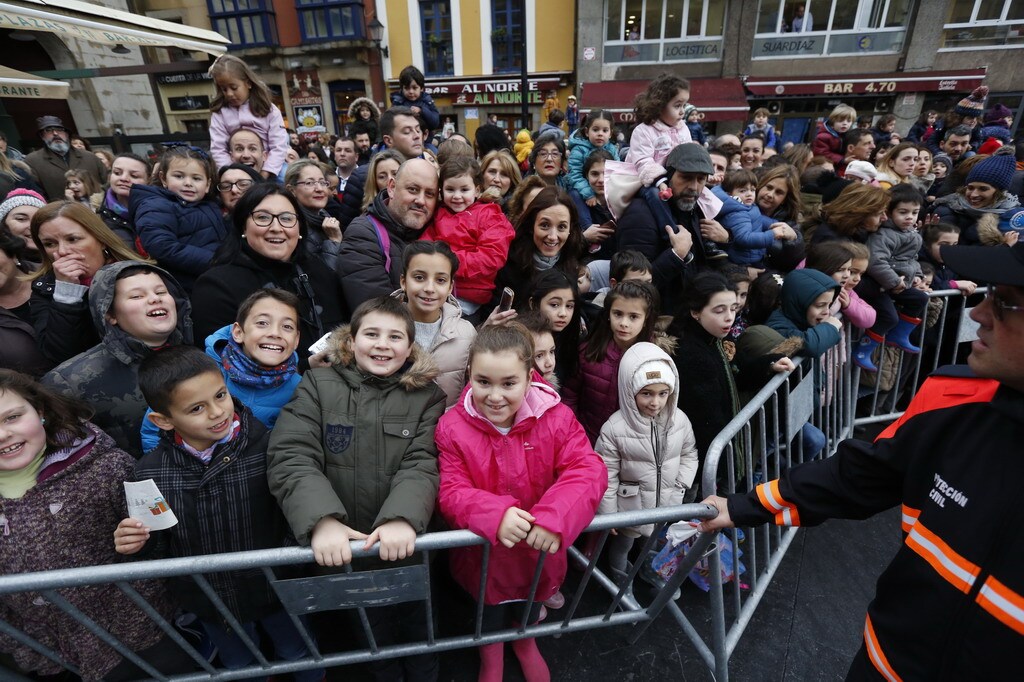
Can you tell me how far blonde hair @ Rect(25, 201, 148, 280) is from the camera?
2.38 meters

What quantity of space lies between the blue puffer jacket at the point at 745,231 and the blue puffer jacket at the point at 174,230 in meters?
3.82

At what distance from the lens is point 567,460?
80.9 inches

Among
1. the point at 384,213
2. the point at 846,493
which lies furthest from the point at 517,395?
the point at 384,213

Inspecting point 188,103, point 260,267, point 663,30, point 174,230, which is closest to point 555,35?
point 663,30

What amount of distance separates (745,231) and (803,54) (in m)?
18.2

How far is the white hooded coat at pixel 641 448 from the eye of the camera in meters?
2.46

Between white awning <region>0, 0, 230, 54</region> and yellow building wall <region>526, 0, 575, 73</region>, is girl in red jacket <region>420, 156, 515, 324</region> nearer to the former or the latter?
white awning <region>0, 0, 230, 54</region>

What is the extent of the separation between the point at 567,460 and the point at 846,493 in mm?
1020

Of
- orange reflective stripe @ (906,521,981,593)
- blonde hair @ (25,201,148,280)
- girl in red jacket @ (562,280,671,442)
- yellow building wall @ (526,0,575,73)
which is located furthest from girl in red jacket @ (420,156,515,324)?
yellow building wall @ (526,0,575,73)

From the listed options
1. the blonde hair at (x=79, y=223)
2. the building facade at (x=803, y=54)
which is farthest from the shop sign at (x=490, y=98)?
the blonde hair at (x=79, y=223)

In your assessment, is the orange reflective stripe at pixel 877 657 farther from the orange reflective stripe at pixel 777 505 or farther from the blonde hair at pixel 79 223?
the blonde hair at pixel 79 223

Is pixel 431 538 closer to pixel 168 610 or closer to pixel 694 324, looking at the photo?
pixel 168 610

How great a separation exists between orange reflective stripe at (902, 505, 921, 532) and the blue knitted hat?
5096 millimetres

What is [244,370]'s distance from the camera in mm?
2123
